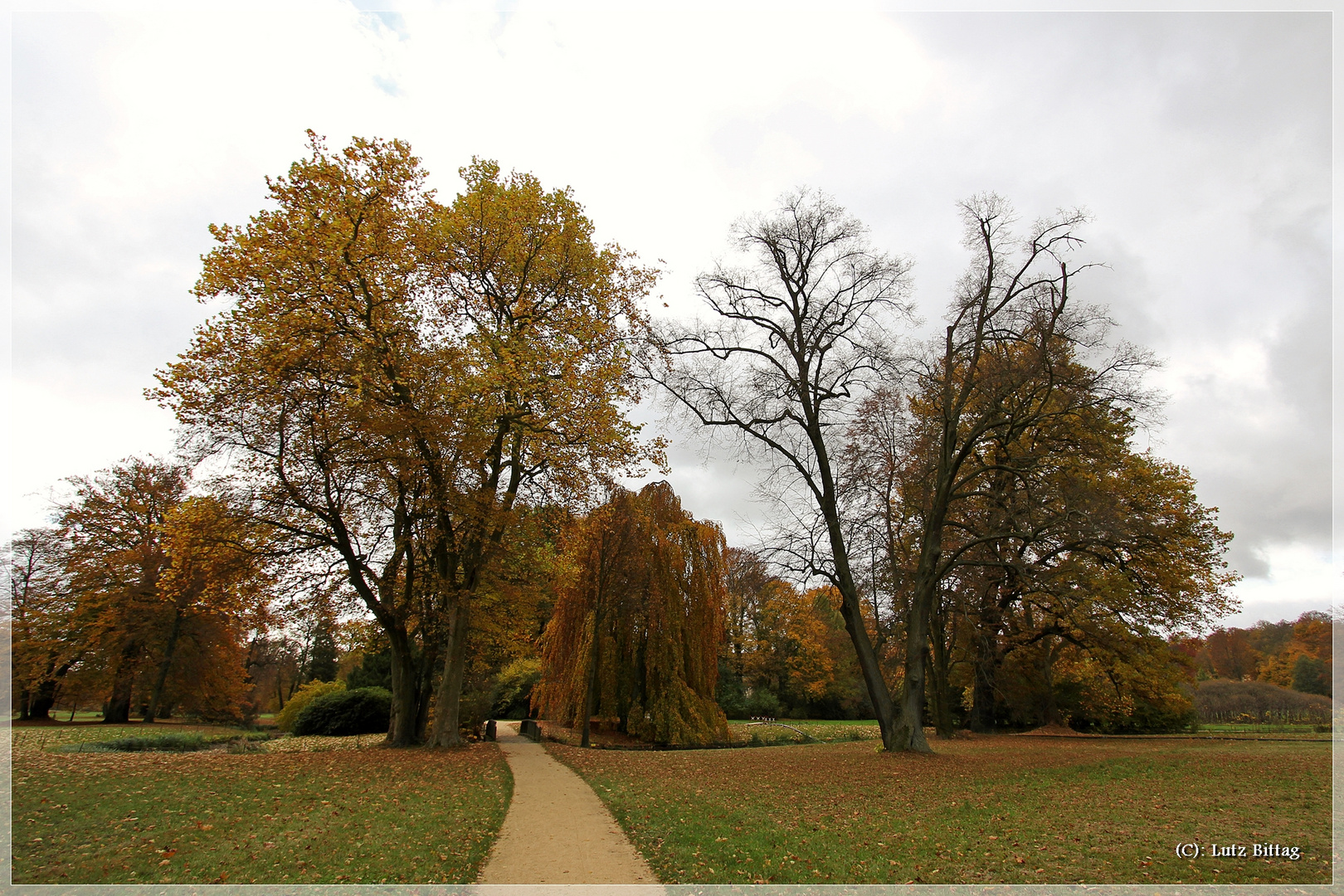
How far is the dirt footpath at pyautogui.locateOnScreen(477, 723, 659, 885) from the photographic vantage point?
5570 millimetres

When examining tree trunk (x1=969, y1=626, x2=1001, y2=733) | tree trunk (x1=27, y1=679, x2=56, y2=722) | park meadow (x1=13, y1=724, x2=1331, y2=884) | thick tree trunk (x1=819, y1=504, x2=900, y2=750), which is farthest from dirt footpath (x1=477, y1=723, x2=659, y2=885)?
tree trunk (x1=27, y1=679, x2=56, y2=722)

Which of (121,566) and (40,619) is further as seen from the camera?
(121,566)

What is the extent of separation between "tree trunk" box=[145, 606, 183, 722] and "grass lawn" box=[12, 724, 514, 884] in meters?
17.6

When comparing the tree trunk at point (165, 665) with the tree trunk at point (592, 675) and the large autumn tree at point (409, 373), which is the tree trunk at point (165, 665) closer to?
the large autumn tree at point (409, 373)

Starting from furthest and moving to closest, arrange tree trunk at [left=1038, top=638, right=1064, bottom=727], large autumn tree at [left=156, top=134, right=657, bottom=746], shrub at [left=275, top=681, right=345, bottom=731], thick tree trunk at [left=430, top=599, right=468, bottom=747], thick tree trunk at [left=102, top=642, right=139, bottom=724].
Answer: shrub at [left=275, top=681, right=345, bottom=731], thick tree trunk at [left=102, top=642, right=139, bottom=724], tree trunk at [left=1038, top=638, right=1064, bottom=727], thick tree trunk at [left=430, top=599, right=468, bottom=747], large autumn tree at [left=156, top=134, right=657, bottom=746]

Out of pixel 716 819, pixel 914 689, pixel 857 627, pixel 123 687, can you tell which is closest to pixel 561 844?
pixel 716 819

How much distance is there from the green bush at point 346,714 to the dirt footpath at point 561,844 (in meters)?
15.9

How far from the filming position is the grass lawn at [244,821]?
5.20 meters

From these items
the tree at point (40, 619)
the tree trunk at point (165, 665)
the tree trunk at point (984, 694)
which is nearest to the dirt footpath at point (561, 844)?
the tree trunk at point (984, 694)

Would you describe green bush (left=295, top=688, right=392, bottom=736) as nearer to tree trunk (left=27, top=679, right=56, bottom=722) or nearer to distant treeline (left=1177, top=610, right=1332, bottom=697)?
tree trunk (left=27, top=679, right=56, bottom=722)

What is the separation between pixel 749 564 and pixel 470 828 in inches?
354

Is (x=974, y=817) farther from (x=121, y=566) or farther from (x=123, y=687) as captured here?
(x=123, y=687)

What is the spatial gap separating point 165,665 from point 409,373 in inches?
878

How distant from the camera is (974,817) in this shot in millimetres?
7461
